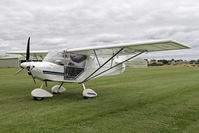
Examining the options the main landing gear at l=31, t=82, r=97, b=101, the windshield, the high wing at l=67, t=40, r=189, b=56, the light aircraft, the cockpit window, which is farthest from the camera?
the cockpit window

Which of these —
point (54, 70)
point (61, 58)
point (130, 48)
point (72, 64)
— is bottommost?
point (54, 70)

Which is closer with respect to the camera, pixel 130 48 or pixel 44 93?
pixel 130 48

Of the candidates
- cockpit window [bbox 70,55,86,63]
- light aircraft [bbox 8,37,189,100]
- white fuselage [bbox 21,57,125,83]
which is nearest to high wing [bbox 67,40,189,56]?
light aircraft [bbox 8,37,189,100]

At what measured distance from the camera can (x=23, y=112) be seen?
6.02m

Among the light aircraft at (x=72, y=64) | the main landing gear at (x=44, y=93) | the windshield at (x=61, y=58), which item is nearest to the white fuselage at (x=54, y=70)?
the light aircraft at (x=72, y=64)

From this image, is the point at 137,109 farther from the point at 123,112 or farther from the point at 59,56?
the point at 59,56

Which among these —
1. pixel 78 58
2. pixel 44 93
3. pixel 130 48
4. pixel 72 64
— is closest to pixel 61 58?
pixel 72 64

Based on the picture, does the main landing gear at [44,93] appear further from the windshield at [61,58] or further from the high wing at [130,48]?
the windshield at [61,58]

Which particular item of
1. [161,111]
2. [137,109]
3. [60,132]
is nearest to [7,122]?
[60,132]

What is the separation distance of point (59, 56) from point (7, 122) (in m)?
4.13

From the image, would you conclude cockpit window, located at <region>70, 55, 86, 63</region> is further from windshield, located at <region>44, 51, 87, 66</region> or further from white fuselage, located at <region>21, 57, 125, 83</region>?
white fuselage, located at <region>21, 57, 125, 83</region>

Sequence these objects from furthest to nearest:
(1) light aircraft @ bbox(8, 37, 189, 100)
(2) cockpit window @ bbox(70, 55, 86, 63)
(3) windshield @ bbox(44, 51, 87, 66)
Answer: (2) cockpit window @ bbox(70, 55, 86, 63)
(3) windshield @ bbox(44, 51, 87, 66)
(1) light aircraft @ bbox(8, 37, 189, 100)

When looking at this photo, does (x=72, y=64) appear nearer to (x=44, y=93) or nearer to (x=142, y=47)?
(x=44, y=93)

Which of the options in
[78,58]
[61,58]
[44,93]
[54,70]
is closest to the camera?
[44,93]
